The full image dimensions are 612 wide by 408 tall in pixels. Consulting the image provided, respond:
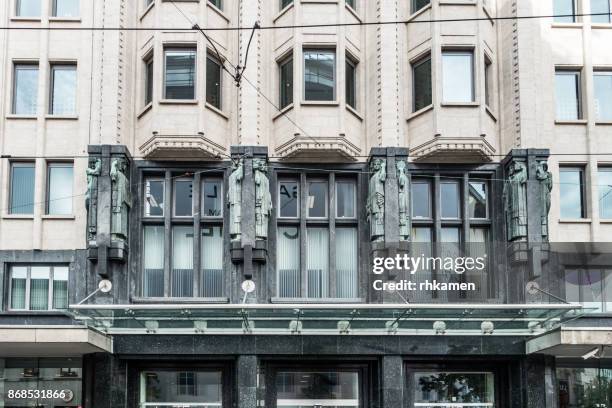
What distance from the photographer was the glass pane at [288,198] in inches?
1192

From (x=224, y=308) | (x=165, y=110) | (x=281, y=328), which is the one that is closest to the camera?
(x=224, y=308)

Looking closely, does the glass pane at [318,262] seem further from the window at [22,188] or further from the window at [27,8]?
the window at [27,8]

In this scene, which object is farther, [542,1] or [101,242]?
[542,1]

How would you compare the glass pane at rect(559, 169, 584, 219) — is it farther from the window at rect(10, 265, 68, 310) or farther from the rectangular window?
the window at rect(10, 265, 68, 310)

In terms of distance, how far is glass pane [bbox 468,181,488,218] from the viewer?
30.5 meters

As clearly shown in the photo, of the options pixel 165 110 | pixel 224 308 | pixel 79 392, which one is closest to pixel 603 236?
pixel 224 308

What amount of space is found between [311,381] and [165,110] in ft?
31.7

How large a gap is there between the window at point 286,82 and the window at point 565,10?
9.06 meters

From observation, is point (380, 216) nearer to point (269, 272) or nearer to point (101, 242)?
point (269, 272)

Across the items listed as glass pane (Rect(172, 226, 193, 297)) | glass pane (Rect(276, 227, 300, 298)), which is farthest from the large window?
glass pane (Rect(172, 226, 193, 297))

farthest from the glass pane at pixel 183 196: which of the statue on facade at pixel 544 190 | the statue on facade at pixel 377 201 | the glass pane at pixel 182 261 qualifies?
the statue on facade at pixel 544 190

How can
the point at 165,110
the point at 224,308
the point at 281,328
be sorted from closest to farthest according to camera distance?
the point at 224,308
the point at 281,328
the point at 165,110

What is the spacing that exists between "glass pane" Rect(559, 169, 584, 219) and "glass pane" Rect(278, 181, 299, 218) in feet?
27.9

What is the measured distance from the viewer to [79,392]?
28.8 meters
